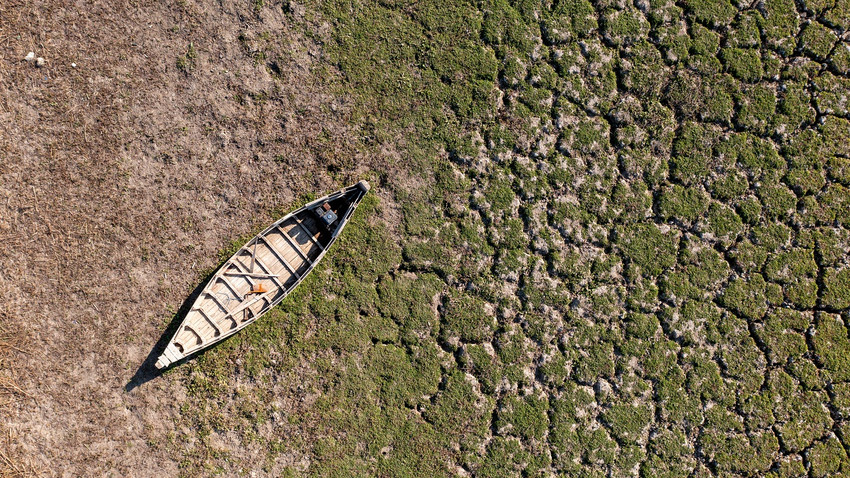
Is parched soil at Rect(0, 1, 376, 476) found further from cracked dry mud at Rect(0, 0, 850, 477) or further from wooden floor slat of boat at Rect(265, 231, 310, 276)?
wooden floor slat of boat at Rect(265, 231, 310, 276)

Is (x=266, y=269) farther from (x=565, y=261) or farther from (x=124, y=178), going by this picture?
(x=565, y=261)

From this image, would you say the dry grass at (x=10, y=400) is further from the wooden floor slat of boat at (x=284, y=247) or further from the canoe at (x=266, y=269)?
the wooden floor slat of boat at (x=284, y=247)

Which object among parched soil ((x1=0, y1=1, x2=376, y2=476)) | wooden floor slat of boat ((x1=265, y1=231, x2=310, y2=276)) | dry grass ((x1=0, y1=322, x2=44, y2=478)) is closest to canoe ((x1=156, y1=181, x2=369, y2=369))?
wooden floor slat of boat ((x1=265, y1=231, x2=310, y2=276))

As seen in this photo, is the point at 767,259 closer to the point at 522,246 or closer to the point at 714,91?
the point at 714,91

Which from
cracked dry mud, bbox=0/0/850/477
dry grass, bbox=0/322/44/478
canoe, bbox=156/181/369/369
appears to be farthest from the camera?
cracked dry mud, bbox=0/0/850/477

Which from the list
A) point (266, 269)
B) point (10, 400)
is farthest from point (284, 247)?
point (10, 400)

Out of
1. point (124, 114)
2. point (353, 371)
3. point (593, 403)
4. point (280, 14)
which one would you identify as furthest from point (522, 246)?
point (124, 114)
